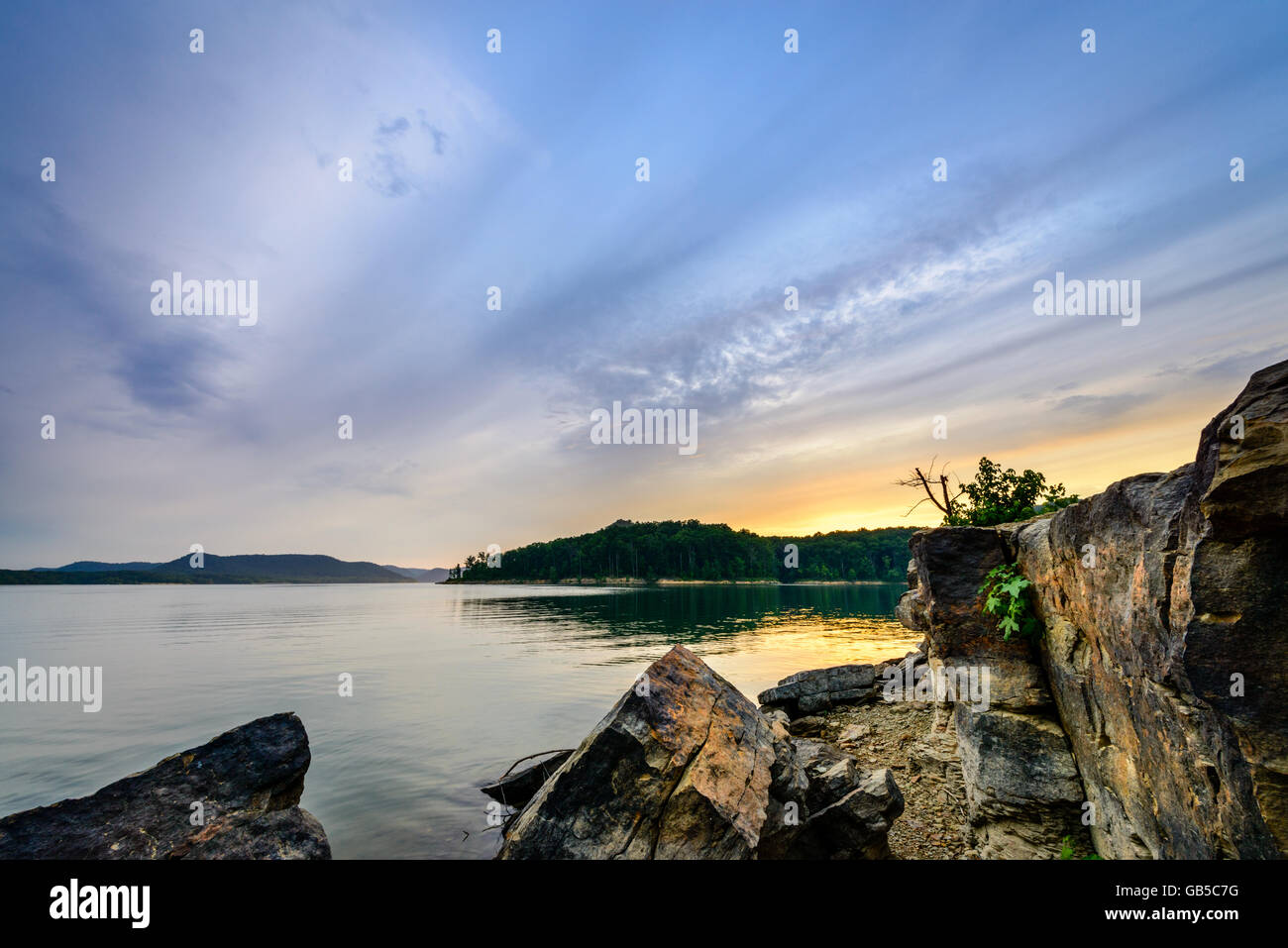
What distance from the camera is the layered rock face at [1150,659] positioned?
4.02 m

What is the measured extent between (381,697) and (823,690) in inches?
822

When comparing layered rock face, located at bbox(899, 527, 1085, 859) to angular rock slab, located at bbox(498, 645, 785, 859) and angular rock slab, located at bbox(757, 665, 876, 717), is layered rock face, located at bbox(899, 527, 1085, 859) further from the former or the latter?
angular rock slab, located at bbox(757, 665, 876, 717)

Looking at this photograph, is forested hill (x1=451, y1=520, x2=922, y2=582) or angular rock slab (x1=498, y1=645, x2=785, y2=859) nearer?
angular rock slab (x1=498, y1=645, x2=785, y2=859)

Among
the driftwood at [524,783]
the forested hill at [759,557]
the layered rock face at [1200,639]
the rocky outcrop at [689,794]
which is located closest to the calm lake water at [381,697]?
the driftwood at [524,783]

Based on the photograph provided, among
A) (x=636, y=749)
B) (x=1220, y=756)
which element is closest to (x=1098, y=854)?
(x=1220, y=756)

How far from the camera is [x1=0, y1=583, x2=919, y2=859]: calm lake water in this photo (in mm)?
14516

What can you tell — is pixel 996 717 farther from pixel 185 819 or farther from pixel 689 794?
pixel 185 819

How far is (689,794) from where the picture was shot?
21.2 feet

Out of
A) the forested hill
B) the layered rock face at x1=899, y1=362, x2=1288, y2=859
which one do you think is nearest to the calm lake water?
the layered rock face at x1=899, y1=362, x2=1288, y2=859

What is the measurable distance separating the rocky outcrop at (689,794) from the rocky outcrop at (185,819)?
3544 millimetres

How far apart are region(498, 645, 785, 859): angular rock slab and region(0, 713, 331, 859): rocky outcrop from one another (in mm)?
3394

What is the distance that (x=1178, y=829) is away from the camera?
5020mm

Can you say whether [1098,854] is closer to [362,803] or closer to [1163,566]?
[1163,566]

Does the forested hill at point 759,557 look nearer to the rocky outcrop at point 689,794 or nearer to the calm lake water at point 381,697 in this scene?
the calm lake water at point 381,697
